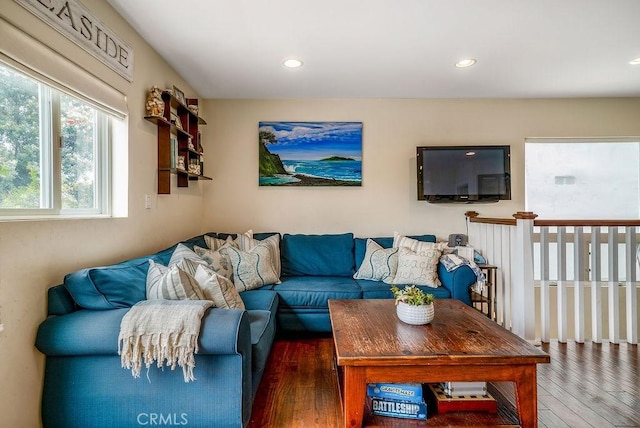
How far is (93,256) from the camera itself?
1.88m

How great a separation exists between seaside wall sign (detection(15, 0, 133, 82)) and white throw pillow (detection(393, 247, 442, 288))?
8.60 feet

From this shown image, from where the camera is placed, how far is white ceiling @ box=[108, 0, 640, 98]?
6.67ft

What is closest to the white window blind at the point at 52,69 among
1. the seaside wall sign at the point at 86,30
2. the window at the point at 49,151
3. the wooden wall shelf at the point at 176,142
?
the window at the point at 49,151

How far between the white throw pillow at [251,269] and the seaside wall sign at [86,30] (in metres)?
1.56

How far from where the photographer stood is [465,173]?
11.5 feet

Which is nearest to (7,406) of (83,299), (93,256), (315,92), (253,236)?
(83,299)

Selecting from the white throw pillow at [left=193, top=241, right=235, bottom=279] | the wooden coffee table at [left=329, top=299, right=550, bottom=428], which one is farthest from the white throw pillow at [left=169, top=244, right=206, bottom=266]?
the wooden coffee table at [left=329, top=299, right=550, bottom=428]

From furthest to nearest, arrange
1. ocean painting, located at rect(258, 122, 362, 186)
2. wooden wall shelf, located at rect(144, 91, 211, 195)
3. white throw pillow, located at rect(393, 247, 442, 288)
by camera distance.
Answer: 1. ocean painting, located at rect(258, 122, 362, 186)
2. white throw pillow, located at rect(393, 247, 442, 288)
3. wooden wall shelf, located at rect(144, 91, 211, 195)

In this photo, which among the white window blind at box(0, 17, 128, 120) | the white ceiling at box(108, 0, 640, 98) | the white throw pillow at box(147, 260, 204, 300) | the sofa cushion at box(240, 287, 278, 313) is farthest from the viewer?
the sofa cushion at box(240, 287, 278, 313)

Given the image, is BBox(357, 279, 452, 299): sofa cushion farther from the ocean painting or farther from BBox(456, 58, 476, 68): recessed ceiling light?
BBox(456, 58, 476, 68): recessed ceiling light

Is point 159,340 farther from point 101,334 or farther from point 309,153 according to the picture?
point 309,153

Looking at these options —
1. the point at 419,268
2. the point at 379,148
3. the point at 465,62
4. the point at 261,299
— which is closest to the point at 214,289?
the point at 261,299

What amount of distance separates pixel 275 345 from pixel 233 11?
2528 millimetres

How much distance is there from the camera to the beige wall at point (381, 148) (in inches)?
145
